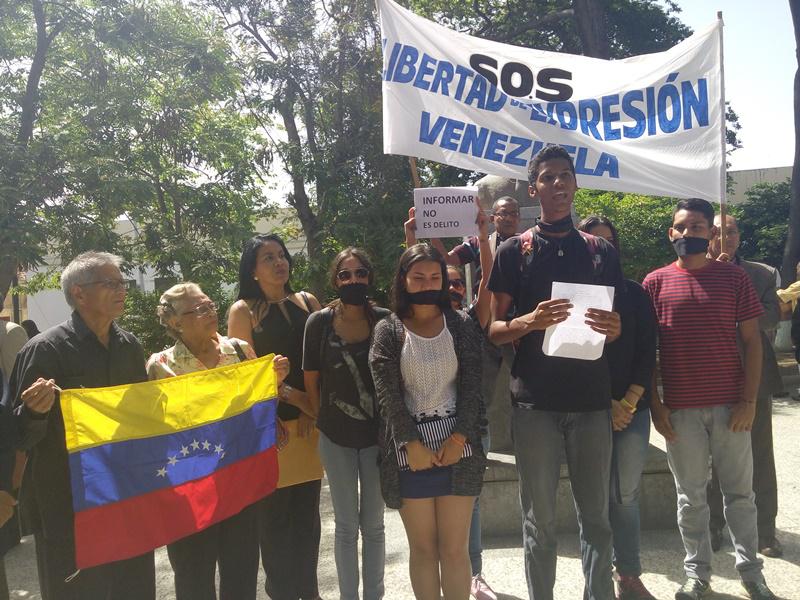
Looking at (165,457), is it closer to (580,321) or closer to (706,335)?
(580,321)

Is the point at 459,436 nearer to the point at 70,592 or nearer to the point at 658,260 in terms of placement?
the point at 70,592

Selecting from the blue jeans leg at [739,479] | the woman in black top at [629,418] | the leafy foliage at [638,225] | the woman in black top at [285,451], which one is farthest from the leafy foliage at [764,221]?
the woman in black top at [285,451]

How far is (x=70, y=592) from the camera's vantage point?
2.96 metres

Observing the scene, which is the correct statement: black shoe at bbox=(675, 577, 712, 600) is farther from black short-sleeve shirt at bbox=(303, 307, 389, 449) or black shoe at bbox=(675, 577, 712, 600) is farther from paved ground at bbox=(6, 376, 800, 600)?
black short-sleeve shirt at bbox=(303, 307, 389, 449)

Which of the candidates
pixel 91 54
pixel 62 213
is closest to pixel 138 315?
pixel 62 213

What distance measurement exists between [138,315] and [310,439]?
11.0 meters

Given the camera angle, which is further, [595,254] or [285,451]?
[285,451]

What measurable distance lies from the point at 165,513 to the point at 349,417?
935mm

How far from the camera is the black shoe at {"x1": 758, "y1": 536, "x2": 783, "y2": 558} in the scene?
418 cm

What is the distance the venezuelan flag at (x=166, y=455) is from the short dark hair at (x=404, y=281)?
722 mm

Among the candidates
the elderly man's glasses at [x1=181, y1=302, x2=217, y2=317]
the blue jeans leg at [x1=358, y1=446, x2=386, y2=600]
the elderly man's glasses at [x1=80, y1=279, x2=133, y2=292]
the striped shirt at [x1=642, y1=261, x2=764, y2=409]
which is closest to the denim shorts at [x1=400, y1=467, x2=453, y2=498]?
the blue jeans leg at [x1=358, y1=446, x2=386, y2=600]

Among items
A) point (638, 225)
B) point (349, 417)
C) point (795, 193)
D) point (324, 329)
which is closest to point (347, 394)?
point (349, 417)

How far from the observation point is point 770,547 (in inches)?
166

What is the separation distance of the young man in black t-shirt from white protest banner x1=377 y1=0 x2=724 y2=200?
155 cm
